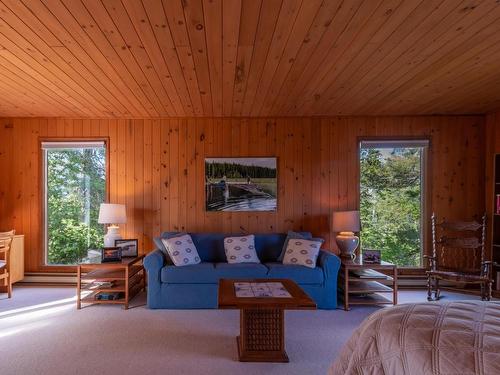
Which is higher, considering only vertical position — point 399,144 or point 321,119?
point 321,119

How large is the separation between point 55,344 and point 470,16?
3981 millimetres

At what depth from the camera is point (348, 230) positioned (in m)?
3.91

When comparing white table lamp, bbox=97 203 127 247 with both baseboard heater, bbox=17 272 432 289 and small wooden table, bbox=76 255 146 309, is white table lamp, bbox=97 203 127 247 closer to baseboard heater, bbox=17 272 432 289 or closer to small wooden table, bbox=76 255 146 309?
small wooden table, bbox=76 255 146 309

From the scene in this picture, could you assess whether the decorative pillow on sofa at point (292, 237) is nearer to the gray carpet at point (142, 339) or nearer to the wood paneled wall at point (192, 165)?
the wood paneled wall at point (192, 165)

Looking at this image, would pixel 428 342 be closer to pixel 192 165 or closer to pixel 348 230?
pixel 348 230

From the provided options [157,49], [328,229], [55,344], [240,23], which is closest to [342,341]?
[328,229]

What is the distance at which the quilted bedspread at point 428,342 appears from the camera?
3.36 ft

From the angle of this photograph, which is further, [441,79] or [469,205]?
[469,205]

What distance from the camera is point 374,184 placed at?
4.56 meters

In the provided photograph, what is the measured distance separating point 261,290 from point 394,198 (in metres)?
2.91

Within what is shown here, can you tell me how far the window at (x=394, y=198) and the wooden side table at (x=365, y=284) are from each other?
0.92 meters

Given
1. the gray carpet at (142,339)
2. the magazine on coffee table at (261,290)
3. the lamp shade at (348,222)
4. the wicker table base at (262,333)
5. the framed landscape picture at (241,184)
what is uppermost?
the framed landscape picture at (241,184)

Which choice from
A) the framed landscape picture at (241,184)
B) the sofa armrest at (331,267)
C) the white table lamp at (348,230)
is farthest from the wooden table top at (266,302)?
the framed landscape picture at (241,184)

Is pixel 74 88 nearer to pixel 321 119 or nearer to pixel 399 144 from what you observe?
pixel 321 119
